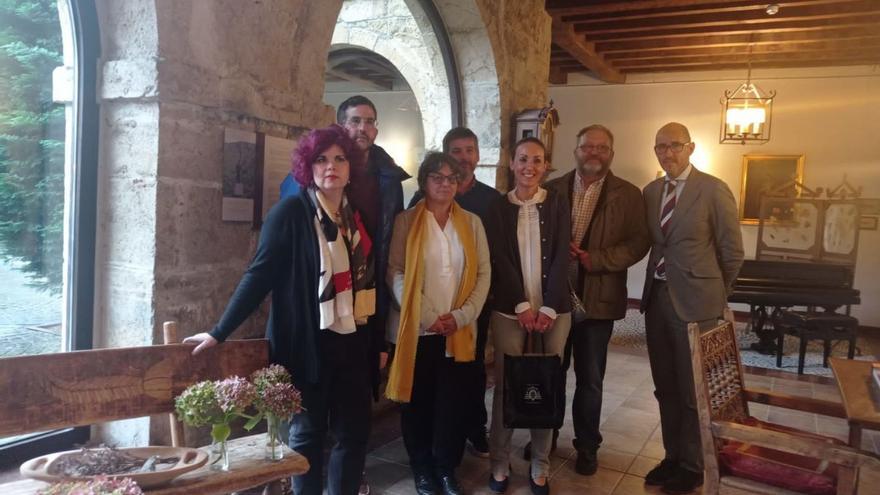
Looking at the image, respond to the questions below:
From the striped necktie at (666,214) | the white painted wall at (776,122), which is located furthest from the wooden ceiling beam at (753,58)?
the striped necktie at (666,214)

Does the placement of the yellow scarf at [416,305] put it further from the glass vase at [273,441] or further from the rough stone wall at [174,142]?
the glass vase at [273,441]

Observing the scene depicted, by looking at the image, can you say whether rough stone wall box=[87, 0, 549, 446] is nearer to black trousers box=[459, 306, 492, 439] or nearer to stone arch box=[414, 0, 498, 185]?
black trousers box=[459, 306, 492, 439]

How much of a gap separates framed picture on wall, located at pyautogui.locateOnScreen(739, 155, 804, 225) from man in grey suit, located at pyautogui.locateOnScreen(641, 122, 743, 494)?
562 centimetres

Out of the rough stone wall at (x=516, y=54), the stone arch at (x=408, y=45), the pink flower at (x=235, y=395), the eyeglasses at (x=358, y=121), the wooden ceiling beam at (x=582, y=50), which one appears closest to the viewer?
the pink flower at (x=235, y=395)

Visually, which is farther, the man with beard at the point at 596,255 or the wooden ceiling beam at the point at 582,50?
the wooden ceiling beam at the point at 582,50

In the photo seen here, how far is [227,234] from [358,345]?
0.71m

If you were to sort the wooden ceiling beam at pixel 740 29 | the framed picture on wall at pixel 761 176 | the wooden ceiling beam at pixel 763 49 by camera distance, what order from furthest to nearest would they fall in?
the framed picture on wall at pixel 761 176, the wooden ceiling beam at pixel 763 49, the wooden ceiling beam at pixel 740 29

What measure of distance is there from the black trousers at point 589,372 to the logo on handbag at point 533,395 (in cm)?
43

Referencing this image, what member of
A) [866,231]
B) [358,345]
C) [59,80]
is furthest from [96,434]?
[866,231]

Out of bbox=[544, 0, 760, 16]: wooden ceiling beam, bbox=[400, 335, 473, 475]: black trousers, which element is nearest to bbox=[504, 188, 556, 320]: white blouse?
bbox=[400, 335, 473, 475]: black trousers

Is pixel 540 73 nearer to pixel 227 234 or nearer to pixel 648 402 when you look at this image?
pixel 648 402

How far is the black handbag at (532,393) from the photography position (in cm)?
262

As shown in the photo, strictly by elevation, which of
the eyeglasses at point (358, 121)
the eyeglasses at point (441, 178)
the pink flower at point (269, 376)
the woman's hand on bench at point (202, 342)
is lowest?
the pink flower at point (269, 376)

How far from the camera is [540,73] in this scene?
5.50m
